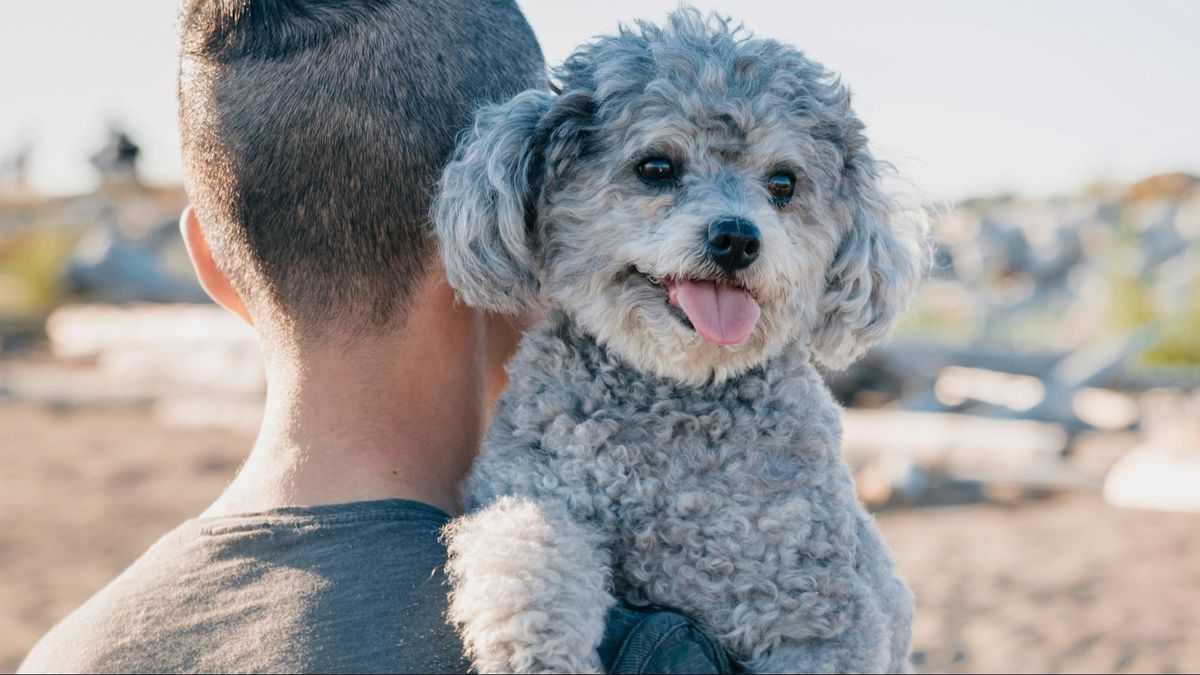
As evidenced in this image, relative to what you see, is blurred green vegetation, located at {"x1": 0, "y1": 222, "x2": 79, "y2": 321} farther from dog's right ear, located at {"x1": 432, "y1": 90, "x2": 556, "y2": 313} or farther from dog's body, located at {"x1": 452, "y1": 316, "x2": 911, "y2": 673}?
dog's body, located at {"x1": 452, "y1": 316, "x2": 911, "y2": 673}

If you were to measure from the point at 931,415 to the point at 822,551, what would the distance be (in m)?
7.65

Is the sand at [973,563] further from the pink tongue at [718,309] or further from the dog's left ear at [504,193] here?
the dog's left ear at [504,193]

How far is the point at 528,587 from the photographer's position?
1872 millimetres

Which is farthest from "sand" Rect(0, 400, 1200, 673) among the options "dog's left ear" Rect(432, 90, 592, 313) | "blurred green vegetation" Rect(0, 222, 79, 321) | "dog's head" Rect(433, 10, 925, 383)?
"blurred green vegetation" Rect(0, 222, 79, 321)

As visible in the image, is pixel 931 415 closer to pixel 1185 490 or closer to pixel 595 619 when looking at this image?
pixel 1185 490

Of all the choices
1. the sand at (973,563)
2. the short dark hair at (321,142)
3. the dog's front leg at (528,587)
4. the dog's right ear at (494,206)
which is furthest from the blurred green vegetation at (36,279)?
the dog's front leg at (528,587)

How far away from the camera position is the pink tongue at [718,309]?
2160mm

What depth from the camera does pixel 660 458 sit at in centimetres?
211

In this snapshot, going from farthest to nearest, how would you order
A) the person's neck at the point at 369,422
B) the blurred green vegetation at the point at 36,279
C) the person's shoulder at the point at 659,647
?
the blurred green vegetation at the point at 36,279
the person's neck at the point at 369,422
the person's shoulder at the point at 659,647

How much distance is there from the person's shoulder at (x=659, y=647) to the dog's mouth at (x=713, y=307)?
1.87 feet

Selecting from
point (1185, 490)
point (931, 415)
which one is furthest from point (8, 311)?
point (1185, 490)

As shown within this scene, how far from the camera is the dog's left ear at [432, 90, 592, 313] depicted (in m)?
2.10

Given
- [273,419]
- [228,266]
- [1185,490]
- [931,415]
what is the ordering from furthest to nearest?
1. [931,415]
2. [1185,490]
3. [228,266]
4. [273,419]

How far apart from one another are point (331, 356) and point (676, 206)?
2.41ft
